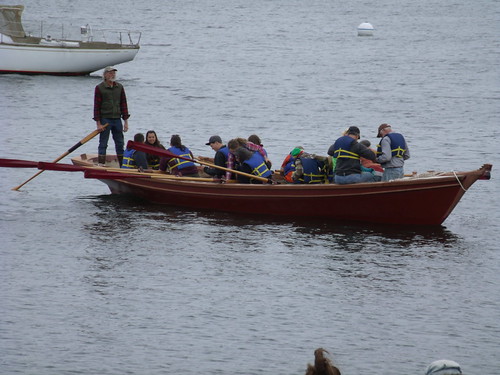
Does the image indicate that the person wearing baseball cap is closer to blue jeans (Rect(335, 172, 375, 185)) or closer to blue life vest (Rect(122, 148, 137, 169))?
blue jeans (Rect(335, 172, 375, 185))

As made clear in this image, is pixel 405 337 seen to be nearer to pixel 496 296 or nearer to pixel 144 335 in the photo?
pixel 496 296

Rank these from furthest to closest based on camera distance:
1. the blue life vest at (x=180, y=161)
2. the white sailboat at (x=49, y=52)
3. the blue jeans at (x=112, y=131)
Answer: the white sailboat at (x=49, y=52) → the blue jeans at (x=112, y=131) → the blue life vest at (x=180, y=161)

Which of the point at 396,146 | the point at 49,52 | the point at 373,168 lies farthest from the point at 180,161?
the point at 49,52

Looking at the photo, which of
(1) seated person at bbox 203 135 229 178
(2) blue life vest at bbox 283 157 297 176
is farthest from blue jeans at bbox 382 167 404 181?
(1) seated person at bbox 203 135 229 178

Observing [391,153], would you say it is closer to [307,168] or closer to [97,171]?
[307,168]

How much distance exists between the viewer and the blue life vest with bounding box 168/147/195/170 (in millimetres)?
20844

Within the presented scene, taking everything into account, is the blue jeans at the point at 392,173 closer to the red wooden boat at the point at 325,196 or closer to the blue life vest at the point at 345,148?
the red wooden boat at the point at 325,196

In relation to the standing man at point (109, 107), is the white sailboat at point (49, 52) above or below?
above

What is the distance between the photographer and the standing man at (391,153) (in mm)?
19125

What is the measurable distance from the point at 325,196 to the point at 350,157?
3.11 feet

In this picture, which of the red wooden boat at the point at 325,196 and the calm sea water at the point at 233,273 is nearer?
the calm sea water at the point at 233,273

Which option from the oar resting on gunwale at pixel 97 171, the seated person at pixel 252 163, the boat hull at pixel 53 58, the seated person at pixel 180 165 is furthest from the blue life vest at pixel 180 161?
the boat hull at pixel 53 58

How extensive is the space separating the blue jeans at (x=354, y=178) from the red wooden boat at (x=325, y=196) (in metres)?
0.10

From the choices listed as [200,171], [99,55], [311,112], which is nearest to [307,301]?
[200,171]
